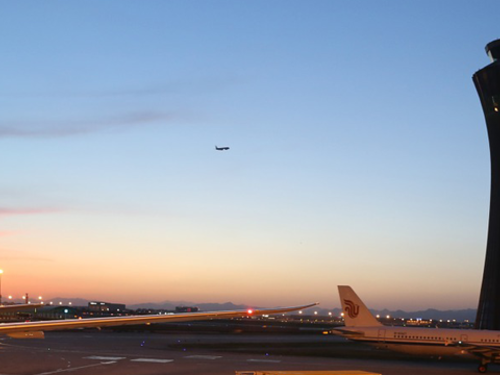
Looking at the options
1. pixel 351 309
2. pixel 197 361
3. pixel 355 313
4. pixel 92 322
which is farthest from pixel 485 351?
pixel 92 322

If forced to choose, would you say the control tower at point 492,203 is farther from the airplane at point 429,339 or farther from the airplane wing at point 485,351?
the airplane wing at point 485,351

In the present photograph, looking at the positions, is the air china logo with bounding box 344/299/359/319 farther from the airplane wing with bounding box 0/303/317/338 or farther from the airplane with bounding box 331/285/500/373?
the airplane wing with bounding box 0/303/317/338

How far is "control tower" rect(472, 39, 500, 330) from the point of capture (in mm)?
119188

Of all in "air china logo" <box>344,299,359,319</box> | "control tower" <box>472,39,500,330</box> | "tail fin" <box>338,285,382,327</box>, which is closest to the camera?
"tail fin" <box>338,285,382,327</box>

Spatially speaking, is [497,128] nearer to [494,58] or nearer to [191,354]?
[494,58]

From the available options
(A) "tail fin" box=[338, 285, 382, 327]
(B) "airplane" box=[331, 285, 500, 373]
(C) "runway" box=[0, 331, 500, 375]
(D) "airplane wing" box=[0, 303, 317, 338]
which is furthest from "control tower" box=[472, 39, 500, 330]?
(D) "airplane wing" box=[0, 303, 317, 338]

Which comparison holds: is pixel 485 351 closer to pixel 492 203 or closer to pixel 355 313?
pixel 355 313

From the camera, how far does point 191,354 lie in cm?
6097

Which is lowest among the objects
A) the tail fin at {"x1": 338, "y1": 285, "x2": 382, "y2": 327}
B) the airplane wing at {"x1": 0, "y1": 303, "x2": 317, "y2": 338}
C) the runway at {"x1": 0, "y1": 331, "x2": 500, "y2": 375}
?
the runway at {"x1": 0, "y1": 331, "x2": 500, "y2": 375}

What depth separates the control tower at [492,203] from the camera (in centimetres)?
11919

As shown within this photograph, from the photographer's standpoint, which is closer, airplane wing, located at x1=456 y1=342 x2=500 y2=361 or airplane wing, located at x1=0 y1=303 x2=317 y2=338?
airplane wing, located at x1=0 y1=303 x2=317 y2=338

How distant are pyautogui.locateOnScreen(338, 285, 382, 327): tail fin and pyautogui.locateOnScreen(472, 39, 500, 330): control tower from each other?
A: 226ft

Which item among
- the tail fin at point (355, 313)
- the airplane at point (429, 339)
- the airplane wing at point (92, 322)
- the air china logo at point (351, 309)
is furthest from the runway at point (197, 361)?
the airplane wing at point (92, 322)

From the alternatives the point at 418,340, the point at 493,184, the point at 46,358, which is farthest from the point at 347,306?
the point at 493,184
